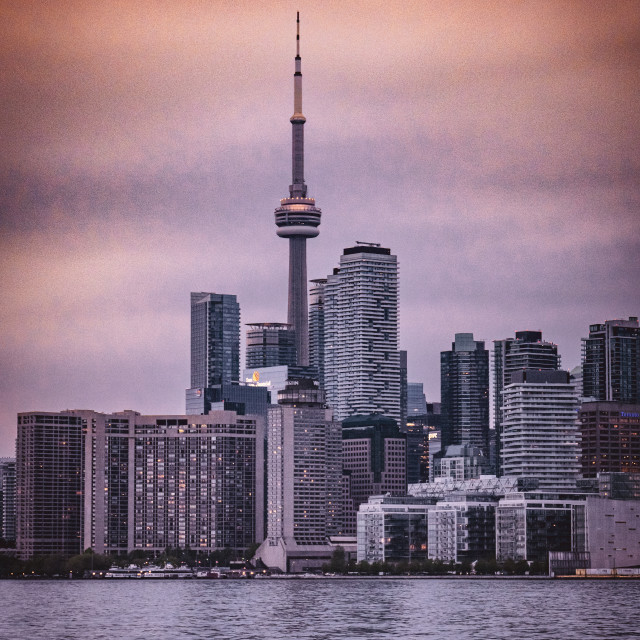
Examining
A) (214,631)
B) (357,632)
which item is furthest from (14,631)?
(357,632)

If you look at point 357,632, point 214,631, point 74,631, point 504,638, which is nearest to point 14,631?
point 74,631

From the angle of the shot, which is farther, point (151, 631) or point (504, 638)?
point (151, 631)

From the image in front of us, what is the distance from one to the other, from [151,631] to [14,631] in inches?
633

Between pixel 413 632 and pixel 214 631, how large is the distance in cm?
2278

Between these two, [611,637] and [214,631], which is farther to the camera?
[214,631]

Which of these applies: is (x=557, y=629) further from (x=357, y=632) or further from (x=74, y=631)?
(x=74, y=631)

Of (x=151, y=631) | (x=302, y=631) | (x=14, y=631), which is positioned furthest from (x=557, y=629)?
(x=14, y=631)

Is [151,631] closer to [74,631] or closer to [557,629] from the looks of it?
[74,631]

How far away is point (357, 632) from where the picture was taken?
631 feet

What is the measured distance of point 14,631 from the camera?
199 meters

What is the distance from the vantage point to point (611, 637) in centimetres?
18375

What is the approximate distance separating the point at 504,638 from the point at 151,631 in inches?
1610

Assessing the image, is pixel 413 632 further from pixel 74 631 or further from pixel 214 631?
pixel 74 631

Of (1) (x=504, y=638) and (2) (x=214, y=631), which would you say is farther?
(2) (x=214, y=631)
